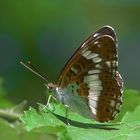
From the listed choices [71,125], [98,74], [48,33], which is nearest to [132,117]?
[98,74]

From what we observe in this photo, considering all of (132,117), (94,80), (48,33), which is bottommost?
(132,117)

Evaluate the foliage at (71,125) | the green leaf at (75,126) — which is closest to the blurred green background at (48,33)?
the foliage at (71,125)

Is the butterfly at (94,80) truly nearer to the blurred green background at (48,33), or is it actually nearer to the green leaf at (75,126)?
the green leaf at (75,126)

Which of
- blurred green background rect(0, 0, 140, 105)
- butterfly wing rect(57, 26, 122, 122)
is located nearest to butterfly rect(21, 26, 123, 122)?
butterfly wing rect(57, 26, 122, 122)

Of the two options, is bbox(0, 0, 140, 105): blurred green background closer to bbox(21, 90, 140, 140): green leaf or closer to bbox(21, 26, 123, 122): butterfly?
bbox(21, 26, 123, 122): butterfly

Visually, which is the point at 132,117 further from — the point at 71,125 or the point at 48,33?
the point at 48,33

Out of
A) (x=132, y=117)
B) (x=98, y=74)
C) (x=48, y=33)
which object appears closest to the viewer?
(x=132, y=117)

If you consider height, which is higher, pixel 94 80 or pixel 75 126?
pixel 94 80

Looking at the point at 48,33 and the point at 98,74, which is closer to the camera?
the point at 98,74
